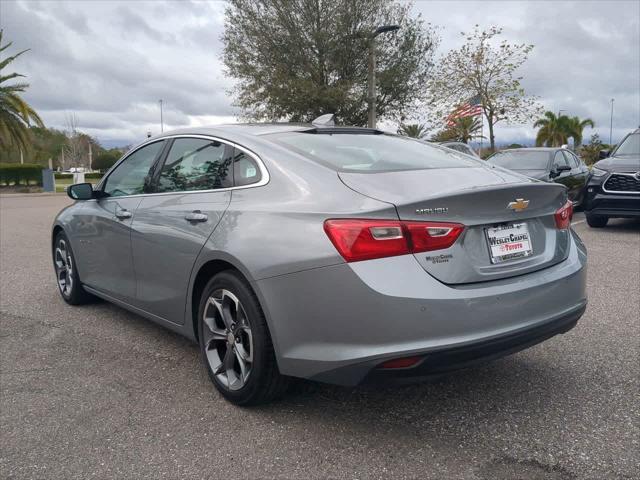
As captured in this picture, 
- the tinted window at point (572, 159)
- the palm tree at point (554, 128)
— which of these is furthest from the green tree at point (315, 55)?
the palm tree at point (554, 128)

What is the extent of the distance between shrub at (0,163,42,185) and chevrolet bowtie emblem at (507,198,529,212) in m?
36.6

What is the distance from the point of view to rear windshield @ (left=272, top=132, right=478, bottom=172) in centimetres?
314

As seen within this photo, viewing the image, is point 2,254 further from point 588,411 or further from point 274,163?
point 588,411

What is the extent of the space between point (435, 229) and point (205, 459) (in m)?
1.44

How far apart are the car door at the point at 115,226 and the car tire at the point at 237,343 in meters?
1.01

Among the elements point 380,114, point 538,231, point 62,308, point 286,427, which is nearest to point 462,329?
point 538,231

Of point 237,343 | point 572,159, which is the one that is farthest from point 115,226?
point 572,159

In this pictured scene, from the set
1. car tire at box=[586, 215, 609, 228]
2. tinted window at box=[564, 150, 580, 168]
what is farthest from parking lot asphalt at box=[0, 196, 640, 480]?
tinted window at box=[564, 150, 580, 168]

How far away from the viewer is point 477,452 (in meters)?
2.69

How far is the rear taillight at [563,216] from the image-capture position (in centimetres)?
319

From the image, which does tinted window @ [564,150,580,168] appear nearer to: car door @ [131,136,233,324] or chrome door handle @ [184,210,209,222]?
car door @ [131,136,233,324]

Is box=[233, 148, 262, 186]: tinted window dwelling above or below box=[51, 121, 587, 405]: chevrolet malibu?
above

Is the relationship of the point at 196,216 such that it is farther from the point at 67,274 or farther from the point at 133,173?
the point at 67,274

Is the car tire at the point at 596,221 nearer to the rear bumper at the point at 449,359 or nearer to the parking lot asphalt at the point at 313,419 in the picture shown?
the parking lot asphalt at the point at 313,419
